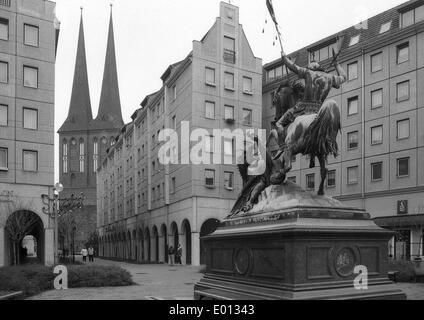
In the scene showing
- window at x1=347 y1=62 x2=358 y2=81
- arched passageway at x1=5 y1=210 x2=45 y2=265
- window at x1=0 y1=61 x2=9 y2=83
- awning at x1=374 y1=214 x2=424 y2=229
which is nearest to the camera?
arched passageway at x1=5 y1=210 x2=45 y2=265

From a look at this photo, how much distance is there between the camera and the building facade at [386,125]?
4159cm

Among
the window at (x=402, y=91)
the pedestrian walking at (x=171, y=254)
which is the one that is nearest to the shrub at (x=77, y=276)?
the pedestrian walking at (x=171, y=254)

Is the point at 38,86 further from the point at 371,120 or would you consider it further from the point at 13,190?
the point at 371,120

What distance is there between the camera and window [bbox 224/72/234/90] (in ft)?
155

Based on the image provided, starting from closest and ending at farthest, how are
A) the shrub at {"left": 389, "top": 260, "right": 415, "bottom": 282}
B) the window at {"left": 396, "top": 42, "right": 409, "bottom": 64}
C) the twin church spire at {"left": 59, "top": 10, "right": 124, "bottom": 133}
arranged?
the shrub at {"left": 389, "top": 260, "right": 415, "bottom": 282}, the window at {"left": 396, "top": 42, "right": 409, "bottom": 64}, the twin church spire at {"left": 59, "top": 10, "right": 124, "bottom": 133}

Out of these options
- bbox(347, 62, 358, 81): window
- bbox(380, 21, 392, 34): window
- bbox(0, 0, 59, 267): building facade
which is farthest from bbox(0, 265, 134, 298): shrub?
bbox(380, 21, 392, 34): window

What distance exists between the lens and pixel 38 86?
37.8 meters

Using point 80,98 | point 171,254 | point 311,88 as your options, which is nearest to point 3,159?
point 171,254

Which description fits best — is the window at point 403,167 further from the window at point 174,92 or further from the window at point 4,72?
the window at point 4,72

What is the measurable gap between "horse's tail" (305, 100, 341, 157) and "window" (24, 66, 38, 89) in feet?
101

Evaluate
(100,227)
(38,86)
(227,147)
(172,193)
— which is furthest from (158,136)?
(100,227)

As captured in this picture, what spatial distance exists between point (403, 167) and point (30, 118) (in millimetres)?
27428

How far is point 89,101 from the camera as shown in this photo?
133 meters

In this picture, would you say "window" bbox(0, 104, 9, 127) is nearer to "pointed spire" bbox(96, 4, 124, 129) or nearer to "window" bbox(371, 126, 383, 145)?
"window" bbox(371, 126, 383, 145)
